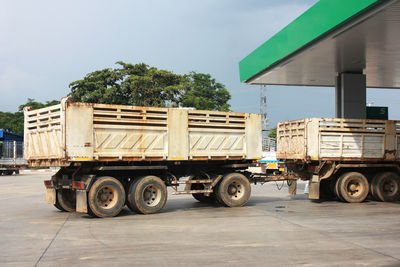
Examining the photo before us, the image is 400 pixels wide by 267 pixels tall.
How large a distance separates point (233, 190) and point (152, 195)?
8.72 feet

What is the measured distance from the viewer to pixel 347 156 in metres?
14.5

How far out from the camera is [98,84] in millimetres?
46625

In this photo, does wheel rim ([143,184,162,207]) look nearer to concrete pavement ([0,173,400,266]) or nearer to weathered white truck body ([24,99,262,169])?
concrete pavement ([0,173,400,266])

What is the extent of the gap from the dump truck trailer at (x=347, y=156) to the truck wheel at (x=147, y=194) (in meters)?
5.07

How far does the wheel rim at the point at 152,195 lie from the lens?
38.6 ft

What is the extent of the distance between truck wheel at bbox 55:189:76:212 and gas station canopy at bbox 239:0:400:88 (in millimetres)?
8491

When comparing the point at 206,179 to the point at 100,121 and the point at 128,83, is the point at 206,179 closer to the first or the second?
the point at 100,121

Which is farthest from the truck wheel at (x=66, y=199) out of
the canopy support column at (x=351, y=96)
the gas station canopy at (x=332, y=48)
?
the canopy support column at (x=351, y=96)

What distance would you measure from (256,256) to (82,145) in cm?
559

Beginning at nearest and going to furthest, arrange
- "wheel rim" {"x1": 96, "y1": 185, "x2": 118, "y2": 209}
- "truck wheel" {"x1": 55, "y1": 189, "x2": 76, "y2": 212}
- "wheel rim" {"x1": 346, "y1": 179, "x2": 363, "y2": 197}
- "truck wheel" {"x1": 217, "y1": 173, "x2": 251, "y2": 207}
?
"wheel rim" {"x1": 96, "y1": 185, "x2": 118, "y2": 209} → "truck wheel" {"x1": 55, "y1": 189, "x2": 76, "y2": 212} → "truck wheel" {"x1": 217, "y1": 173, "x2": 251, "y2": 207} → "wheel rim" {"x1": 346, "y1": 179, "x2": 363, "y2": 197}

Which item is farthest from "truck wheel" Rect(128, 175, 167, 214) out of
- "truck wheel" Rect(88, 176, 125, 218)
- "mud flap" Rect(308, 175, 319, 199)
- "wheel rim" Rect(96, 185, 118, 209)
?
"mud flap" Rect(308, 175, 319, 199)

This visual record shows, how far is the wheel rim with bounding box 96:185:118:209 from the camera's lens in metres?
11.1

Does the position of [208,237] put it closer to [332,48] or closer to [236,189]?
[236,189]

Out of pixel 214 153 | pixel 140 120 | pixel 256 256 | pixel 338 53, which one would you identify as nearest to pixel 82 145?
pixel 140 120
